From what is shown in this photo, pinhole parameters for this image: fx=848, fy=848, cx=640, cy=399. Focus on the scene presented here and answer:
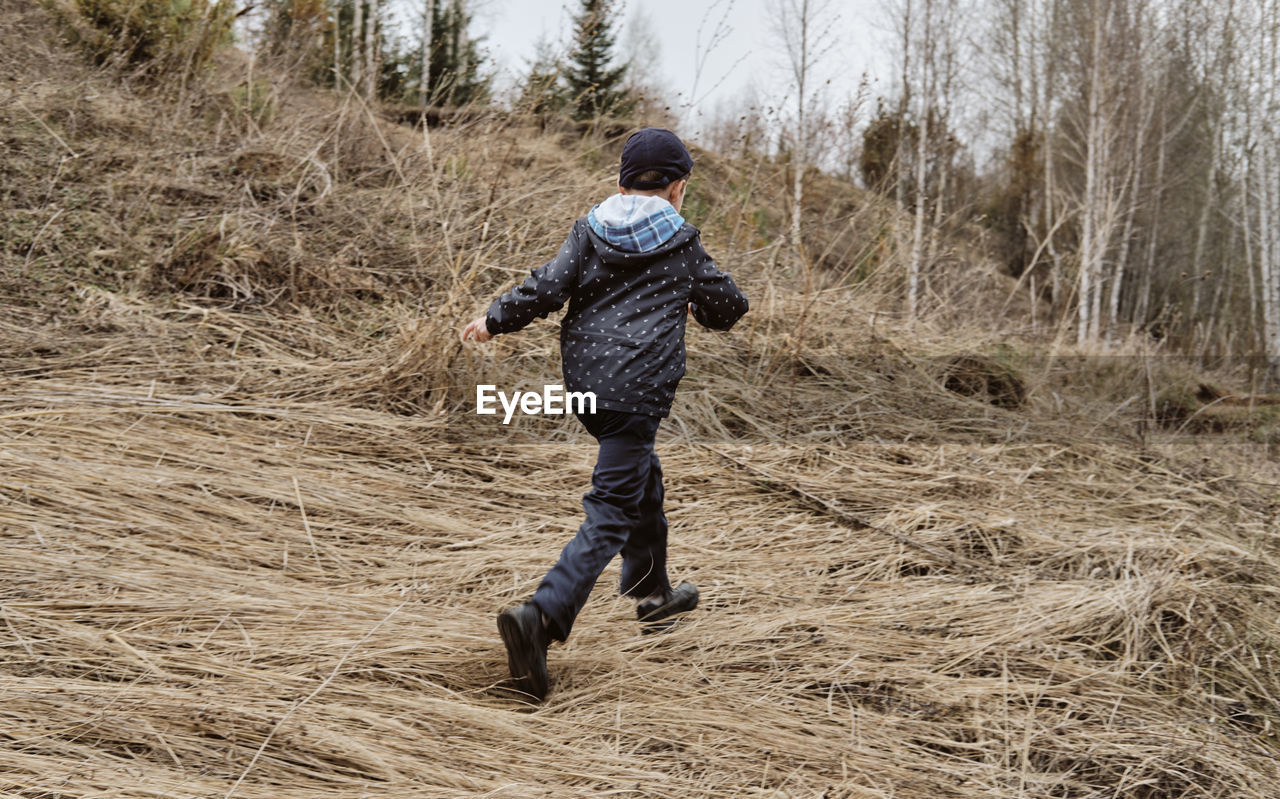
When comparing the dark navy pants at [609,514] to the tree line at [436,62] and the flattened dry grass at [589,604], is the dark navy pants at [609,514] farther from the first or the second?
the tree line at [436,62]

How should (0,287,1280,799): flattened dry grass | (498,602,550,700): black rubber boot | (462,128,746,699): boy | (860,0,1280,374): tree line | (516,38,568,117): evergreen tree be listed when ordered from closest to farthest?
1. (0,287,1280,799): flattened dry grass
2. (498,602,550,700): black rubber boot
3. (462,128,746,699): boy
4. (516,38,568,117): evergreen tree
5. (860,0,1280,374): tree line

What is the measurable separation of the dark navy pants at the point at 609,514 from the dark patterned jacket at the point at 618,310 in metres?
0.07

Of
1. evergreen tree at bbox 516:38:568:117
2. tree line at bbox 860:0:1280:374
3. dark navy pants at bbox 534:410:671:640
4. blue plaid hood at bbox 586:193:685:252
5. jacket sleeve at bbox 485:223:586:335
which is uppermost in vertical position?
tree line at bbox 860:0:1280:374

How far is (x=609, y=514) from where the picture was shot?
6.84 ft

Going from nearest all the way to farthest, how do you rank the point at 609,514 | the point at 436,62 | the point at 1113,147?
the point at 609,514, the point at 436,62, the point at 1113,147

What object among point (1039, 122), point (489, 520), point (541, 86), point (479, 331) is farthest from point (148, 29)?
point (1039, 122)

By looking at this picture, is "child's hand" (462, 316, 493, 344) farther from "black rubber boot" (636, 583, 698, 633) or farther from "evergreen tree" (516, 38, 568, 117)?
"evergreen tree" (516, 38, 568, 117)

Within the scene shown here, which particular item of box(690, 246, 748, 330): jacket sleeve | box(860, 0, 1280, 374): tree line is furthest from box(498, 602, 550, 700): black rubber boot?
box(860, 0, 1280, 374): tree line

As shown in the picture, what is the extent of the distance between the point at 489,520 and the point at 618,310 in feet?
4.30

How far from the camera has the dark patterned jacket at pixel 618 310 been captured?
6.83 feet

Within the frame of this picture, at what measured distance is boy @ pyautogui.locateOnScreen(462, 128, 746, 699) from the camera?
208cm

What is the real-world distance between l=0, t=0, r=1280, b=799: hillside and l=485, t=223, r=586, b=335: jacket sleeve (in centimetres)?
83

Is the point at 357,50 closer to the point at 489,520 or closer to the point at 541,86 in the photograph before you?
the point at 541,86

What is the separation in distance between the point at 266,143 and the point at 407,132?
1.38m
